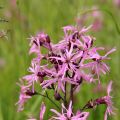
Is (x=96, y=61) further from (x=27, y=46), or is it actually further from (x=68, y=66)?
(x=27, y=46)

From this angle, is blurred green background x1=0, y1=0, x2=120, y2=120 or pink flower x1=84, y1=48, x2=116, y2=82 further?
blurred green background x1=0, y1=0, x2=120, y2=120

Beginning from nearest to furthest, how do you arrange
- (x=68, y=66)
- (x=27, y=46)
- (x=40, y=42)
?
(x=68, y=66), (x=40, y=42), (x=27, y=46)

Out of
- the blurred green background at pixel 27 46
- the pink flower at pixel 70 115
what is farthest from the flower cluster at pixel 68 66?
the blurred green background at pixel 27 46

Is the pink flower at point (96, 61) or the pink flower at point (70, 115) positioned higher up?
the pink flower at point (96, 61)

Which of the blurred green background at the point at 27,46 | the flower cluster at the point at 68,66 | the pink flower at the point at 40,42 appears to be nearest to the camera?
the flower cluster at the point at 68,66

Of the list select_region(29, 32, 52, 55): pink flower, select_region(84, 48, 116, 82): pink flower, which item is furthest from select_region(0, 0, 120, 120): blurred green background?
select_region(84, 48, 116, 82): pink flower

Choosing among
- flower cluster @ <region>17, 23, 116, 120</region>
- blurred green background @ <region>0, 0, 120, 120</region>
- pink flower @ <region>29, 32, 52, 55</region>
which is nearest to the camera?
flower cluster @ <region>17, 23, 116, 120</region>

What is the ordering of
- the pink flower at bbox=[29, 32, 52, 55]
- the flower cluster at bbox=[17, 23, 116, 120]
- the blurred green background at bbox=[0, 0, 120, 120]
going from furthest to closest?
the blurred green background at bbox=[0, 0, 120, 120] → the pink flower at bbox=[29, 32, 52, 55] → the flower cluster at bbox=[17, 23, 116, 120]

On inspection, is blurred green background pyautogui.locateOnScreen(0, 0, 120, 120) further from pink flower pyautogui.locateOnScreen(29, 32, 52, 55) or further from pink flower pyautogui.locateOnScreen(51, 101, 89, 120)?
pink flower pyautogui.locateOnScreen(51, 101, 89, 120)

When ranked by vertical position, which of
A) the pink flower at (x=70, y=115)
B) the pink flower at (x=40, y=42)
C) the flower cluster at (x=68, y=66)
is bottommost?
the pink flower at (x=70, y=115)

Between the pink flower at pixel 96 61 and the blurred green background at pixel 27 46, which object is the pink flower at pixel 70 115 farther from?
the blurred green background at pixel 27 46

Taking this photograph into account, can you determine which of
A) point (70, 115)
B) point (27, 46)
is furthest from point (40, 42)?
point (27, 46)
